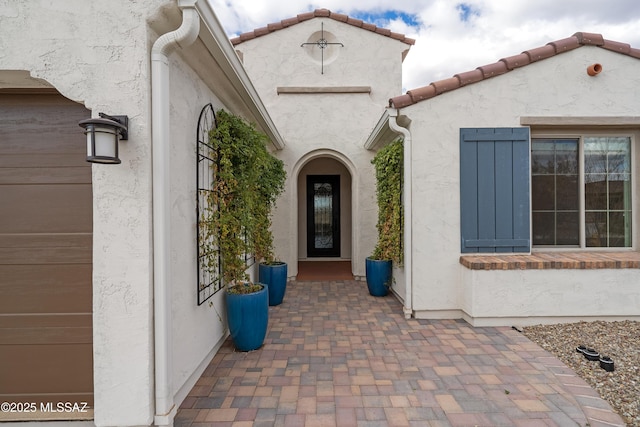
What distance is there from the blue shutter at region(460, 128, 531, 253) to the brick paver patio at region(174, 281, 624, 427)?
1.36 metres

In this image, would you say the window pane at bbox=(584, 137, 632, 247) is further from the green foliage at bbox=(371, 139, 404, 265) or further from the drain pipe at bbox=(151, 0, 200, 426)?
the drain pipe at bbox=(151, 0, 200, 426)

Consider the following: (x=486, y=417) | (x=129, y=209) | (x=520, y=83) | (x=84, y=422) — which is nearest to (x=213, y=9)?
(x=129, y=209)

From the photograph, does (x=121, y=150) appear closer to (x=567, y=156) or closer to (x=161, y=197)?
(x=161, y=197)

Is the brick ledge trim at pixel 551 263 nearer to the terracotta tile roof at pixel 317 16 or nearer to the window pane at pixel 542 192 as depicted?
the window pane at pixel 542 192

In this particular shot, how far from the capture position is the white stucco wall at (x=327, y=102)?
→ 296 inches

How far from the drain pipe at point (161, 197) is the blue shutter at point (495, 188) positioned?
405 cm

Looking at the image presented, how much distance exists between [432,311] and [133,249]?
13.8 ft

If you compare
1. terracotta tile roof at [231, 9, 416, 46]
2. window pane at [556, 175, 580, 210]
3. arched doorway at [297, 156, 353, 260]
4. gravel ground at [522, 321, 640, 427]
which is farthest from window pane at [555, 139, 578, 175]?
arched doorway at [297, 156, 353, 260]

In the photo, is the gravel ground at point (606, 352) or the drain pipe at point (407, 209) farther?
the drain pipe at point (407, 209)

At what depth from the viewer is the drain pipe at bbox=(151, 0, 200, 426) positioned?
86.3 inches

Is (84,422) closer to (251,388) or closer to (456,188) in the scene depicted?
(251,388)

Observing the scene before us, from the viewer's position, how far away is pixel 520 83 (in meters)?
4.61

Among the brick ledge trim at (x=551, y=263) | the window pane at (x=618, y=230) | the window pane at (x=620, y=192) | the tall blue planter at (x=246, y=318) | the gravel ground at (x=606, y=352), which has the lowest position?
the gravel ground at (x=606, y=352)

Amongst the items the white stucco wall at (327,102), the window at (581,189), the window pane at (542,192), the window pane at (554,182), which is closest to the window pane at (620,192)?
the window at (581,189)
